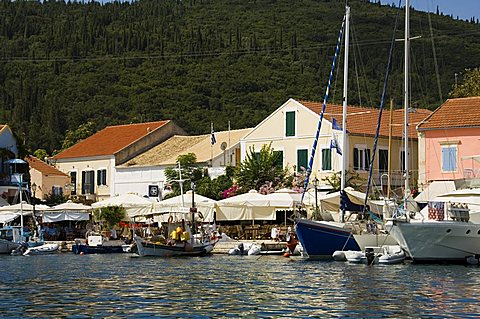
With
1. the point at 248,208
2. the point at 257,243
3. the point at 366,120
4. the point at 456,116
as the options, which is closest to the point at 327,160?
the point at 366,120

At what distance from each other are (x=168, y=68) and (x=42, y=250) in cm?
10207

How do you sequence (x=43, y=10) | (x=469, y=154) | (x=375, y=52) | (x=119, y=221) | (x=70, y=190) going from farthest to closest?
(x=43, y=10)
(x=375, y=52)
(x=70, y=190)
(x=119, y=221)
(x=469, y=154)

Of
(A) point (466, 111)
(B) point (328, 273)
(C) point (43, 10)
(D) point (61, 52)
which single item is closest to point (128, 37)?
(D) point (61, 52)

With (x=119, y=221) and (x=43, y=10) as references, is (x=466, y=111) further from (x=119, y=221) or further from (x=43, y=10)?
(x=43, y=10)

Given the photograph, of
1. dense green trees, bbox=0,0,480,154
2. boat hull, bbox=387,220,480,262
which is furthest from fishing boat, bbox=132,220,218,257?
dense green trees, bbox=0,0,480,154

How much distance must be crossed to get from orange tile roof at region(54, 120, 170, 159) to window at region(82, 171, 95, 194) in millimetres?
1608

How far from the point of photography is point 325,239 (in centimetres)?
4606

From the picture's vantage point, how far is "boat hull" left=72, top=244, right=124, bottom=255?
57344 millimetres

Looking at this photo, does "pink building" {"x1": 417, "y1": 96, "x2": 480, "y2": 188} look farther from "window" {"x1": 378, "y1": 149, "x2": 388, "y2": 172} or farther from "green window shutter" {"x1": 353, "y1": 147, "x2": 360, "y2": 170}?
"green window shutter" {"x1": 353, "y1": 147, "x2": 360, "y2": 170}

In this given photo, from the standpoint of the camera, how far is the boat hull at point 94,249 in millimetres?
57344

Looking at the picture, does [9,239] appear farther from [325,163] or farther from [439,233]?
[439,233]

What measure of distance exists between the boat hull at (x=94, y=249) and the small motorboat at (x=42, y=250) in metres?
1.36

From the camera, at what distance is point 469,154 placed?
57.6m

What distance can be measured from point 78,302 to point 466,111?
3690 centimetres
